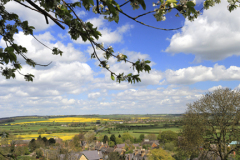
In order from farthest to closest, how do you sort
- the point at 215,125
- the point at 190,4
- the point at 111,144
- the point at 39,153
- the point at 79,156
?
the point at 111,144
the point at 39,153
the point at 79,156
the point at 215,125
the point at 190,4

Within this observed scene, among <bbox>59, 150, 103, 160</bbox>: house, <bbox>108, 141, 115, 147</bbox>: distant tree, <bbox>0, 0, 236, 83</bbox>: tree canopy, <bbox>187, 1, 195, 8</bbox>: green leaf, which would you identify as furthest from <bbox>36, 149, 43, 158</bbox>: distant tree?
<bbox>187, 1, 195, 8</bbox>: green leaf

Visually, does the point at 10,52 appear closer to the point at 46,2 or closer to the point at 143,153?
the point at 46,2

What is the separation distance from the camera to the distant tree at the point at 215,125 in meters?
18.7

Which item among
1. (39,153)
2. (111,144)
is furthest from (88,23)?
(111,144)

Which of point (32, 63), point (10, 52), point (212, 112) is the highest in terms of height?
point (32, 63)

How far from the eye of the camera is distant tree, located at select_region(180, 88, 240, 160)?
1869 cm

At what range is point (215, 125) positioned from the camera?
64.3ft

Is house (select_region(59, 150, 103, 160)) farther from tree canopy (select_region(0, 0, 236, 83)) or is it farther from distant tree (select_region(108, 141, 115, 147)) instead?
tree canopy (select_region(0, 0, 236, 83))

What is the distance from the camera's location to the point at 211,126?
1956 cm

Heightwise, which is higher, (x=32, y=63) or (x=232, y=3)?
(x=232, y=3)

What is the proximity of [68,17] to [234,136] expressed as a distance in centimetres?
2202

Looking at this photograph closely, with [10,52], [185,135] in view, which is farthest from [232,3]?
[185,135]

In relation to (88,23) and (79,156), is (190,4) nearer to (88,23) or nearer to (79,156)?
(88,23)

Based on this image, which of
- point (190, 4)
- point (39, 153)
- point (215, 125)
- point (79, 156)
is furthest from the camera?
point (39, 153)
